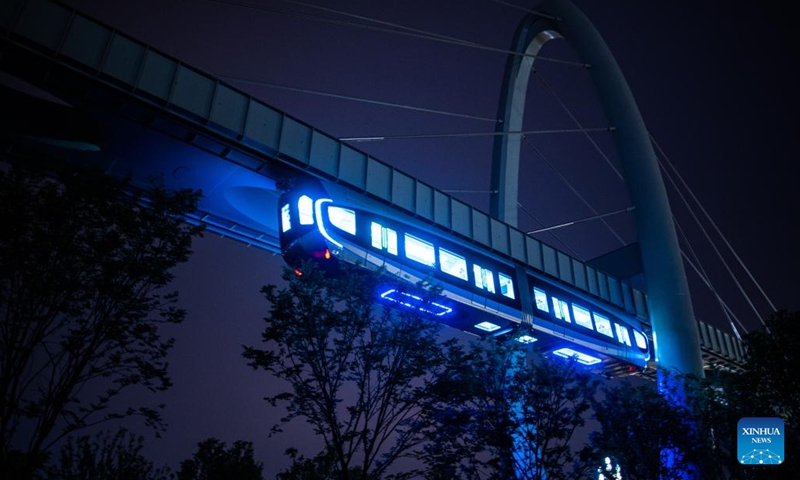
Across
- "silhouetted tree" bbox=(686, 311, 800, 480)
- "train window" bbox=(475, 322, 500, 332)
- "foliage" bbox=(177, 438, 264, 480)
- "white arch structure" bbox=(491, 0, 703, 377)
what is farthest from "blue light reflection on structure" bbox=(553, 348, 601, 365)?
"foliage" bbox=(177, 438, 264, 480)

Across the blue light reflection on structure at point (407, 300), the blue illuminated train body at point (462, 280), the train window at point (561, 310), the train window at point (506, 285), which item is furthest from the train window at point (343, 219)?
the train window at point (561, 310)

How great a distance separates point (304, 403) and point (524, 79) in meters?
37.3

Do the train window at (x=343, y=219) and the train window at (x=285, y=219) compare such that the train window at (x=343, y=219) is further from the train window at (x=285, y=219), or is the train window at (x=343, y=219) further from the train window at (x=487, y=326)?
the train window at (x=487, y=326)

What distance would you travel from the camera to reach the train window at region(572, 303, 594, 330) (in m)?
34.6

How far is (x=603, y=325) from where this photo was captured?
3622cm

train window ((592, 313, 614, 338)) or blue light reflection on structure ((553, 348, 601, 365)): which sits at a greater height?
→ train window ((592, 313, 614, 338))

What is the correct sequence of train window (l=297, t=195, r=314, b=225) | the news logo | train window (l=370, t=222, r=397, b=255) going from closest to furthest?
train window (l=297, t=195, r=314, b=225)
the news logo
train window (l=370, t=222, r=397, b=255)

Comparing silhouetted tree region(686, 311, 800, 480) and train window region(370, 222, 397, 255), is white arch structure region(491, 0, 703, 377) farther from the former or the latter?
train window region(370, 222, 397, 255)

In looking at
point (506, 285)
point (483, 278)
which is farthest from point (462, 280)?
point (506, 285)

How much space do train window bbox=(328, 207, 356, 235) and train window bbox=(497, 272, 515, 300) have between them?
31.7 ft

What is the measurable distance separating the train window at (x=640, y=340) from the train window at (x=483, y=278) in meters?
13.8

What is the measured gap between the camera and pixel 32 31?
18531mm

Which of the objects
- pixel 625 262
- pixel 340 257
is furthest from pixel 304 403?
pixel 625 262

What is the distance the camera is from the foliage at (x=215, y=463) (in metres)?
53.4
